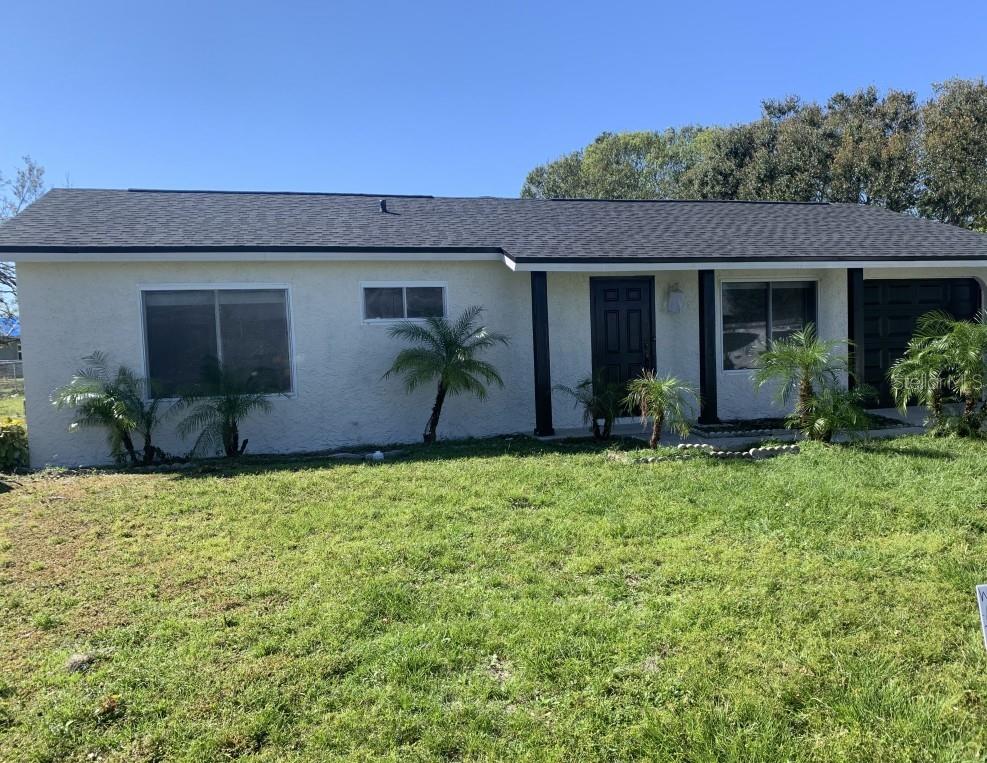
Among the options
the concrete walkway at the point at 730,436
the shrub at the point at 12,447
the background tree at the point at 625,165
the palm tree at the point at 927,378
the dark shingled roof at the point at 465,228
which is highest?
the background tree at the point at 625,165

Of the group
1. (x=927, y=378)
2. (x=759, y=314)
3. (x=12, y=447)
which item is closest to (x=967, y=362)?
(x=927, y=378)

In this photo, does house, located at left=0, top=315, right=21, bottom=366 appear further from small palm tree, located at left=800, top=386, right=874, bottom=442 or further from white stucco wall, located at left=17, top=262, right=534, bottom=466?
small palm tree, located at left=800, top=386, right=874, bottom=442

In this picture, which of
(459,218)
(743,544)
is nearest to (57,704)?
(743,544)

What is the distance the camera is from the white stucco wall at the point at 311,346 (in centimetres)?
845

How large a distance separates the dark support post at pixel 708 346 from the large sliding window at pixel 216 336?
6.15 meters

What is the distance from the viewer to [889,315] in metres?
11.7

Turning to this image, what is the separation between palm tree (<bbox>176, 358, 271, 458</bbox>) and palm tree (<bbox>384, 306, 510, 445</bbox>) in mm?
1930

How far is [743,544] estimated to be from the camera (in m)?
4.70

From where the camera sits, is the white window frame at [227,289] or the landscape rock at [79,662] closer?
the landscape rock at [79,662]

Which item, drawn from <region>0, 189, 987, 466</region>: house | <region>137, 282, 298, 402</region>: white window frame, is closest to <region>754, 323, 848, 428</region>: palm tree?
<region>0, 189, 987, 466</region>: house

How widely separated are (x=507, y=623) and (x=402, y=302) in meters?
6.73

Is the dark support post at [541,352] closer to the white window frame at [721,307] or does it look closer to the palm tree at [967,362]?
the white window frame at [721,307]

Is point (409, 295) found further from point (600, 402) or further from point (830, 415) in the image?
point (830, 415)

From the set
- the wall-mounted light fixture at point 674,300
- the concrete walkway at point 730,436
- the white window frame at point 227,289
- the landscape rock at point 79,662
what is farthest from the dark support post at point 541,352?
the landscape rock at point 79,662
